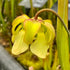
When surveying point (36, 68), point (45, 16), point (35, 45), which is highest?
point (35, 45)

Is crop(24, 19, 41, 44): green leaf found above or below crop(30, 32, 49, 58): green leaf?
above

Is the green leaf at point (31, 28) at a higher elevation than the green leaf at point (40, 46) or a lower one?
higher

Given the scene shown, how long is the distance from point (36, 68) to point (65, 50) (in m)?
0.36

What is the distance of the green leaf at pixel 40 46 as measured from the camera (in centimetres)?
47

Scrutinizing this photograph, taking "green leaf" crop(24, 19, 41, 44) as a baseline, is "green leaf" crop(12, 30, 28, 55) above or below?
below

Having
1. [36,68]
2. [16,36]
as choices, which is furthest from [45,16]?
[16,36]

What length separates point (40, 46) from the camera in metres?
0.48

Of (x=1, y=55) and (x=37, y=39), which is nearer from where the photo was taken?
(x=37, y=39)

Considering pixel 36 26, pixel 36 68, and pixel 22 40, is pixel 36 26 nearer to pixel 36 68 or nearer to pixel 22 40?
pixel 22 40

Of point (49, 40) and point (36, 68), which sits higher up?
point (49, 40)

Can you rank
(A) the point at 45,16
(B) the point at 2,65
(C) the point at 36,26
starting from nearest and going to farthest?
(C) the point at 36,26
(B) the point at 2,65
(A) the point at 45,16

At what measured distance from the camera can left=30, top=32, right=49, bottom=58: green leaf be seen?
0.47 m

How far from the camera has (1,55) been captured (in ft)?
2.84

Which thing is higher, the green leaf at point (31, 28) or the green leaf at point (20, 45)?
the green leaf at point (31, 28)
